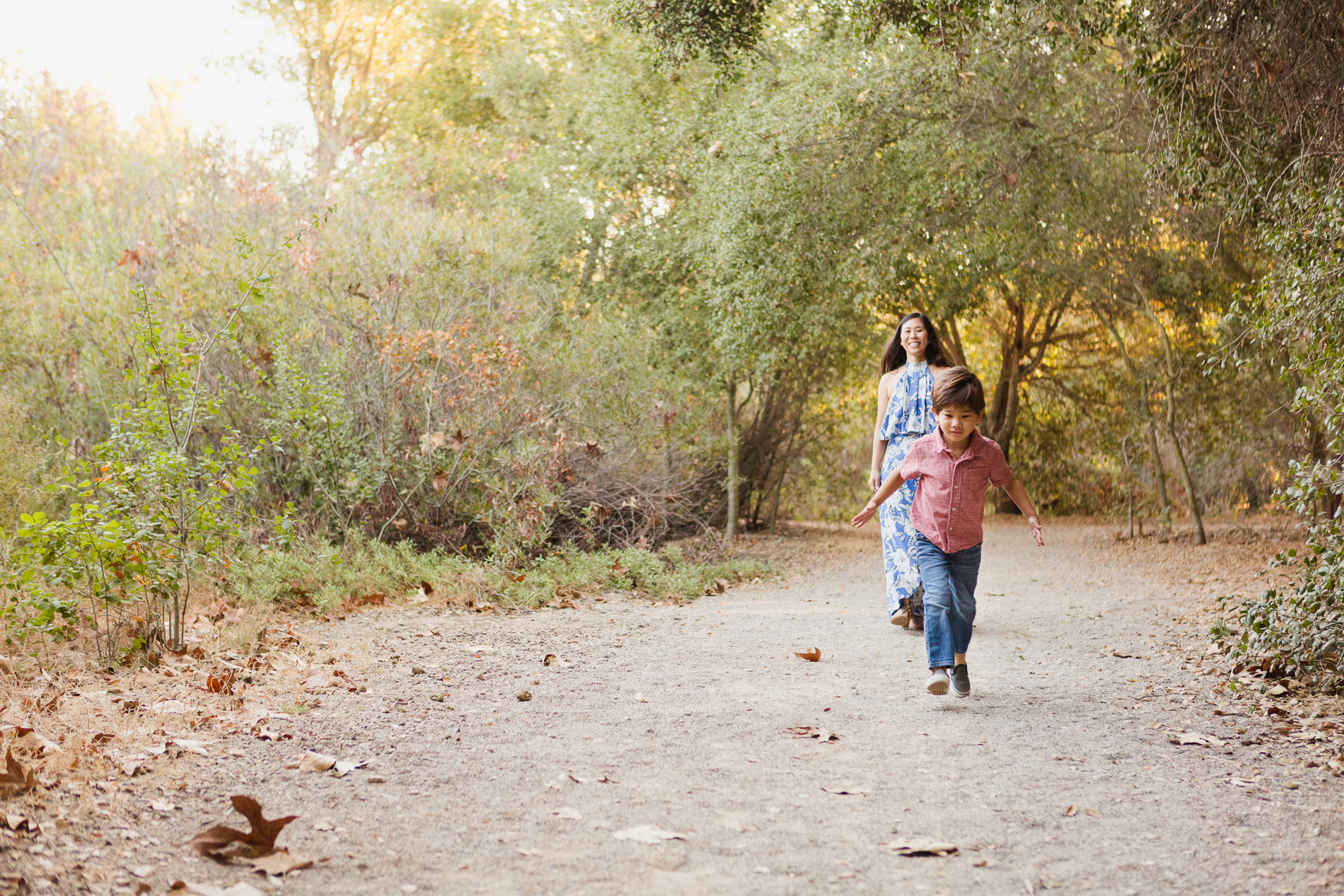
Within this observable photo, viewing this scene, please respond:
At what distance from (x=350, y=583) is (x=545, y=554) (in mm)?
2608

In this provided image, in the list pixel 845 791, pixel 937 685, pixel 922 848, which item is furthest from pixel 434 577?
pixel 922 848

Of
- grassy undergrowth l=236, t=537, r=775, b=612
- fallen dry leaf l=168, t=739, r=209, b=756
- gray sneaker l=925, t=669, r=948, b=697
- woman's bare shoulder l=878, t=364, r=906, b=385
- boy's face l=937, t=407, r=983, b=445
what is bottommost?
fallen dry leaf l=168, t=739, r=209, b=756

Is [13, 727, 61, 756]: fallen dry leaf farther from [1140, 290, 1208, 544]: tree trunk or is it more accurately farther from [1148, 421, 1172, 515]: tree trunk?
[1148, 421, 1172, 515]: tree trunk

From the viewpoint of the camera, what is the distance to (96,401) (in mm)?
9531

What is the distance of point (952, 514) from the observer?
516 centimetres

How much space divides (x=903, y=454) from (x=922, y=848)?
4.13m

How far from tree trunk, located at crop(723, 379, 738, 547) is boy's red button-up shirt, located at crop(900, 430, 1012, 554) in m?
9.06

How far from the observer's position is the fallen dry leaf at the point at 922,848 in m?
3.06

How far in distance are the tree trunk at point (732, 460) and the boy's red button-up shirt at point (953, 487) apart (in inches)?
357

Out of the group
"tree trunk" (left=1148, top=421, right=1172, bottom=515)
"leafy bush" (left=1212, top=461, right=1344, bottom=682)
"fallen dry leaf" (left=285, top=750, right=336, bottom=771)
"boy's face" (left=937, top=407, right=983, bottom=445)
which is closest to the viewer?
"fallen dry leaf" (left=285, top=750, right=336, bottom=771)

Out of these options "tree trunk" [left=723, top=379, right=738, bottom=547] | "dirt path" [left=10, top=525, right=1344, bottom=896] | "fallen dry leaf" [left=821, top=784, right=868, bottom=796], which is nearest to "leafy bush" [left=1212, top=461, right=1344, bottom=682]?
"dirt path" [left=10, top=525, right=1344, bottom=896]

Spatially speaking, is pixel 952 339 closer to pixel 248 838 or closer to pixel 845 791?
pixel 845 791

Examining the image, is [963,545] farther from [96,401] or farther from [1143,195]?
[1143,195]

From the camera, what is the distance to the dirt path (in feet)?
9.55
